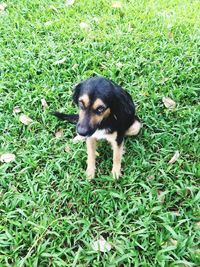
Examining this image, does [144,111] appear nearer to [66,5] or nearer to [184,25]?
[184,25]

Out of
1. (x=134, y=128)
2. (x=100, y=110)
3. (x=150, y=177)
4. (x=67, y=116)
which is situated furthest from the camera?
(x=67, y=116)

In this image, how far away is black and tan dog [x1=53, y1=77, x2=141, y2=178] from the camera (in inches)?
123

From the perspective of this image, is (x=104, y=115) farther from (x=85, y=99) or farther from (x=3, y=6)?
(x=3, y=6)

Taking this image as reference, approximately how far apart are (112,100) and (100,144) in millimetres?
900

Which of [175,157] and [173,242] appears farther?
[175,157]

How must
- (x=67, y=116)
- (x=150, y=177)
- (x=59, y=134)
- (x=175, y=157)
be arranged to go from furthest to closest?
(x=59, y=134) → (x=67, y=116) → (x=175, y=157) → (x=150, y=177)

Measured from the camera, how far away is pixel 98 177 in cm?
370

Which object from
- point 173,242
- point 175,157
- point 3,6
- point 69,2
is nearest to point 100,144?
point 175,157


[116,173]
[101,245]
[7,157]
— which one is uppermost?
[116,173]

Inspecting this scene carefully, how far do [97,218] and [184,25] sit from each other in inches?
138

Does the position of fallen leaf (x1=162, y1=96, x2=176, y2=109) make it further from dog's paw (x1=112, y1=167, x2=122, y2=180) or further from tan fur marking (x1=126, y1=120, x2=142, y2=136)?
dog's paw (x1=112, y1=167, x2=122, y2=180)

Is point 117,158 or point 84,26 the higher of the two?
point 84,26

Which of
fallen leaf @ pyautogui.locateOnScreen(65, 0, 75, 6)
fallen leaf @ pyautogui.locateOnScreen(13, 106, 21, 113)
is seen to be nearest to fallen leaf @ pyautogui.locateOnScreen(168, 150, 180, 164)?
fallen leaf @ pyautogui.locateOnScreen(13, 106, 21, 113)

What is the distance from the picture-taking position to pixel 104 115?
3256 mm
